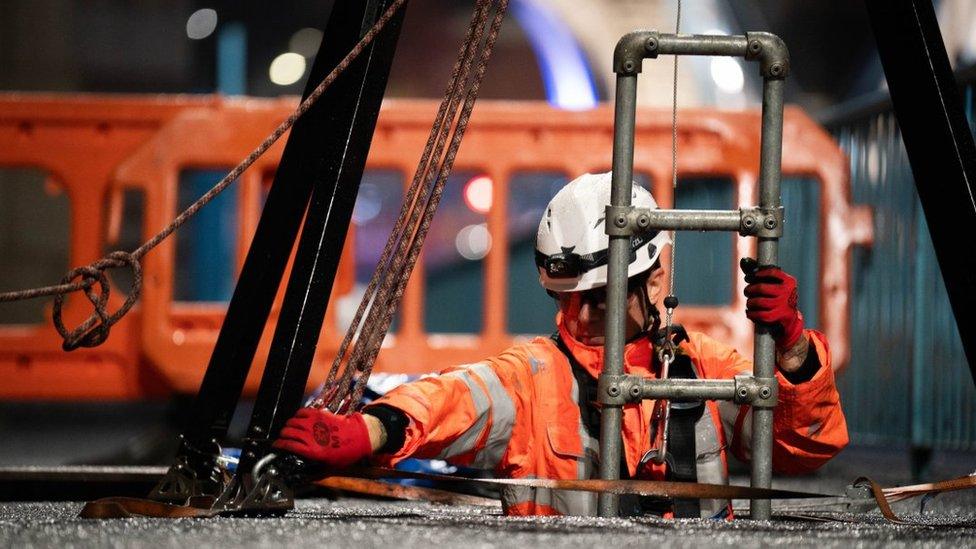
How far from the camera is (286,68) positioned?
14133 millimetres

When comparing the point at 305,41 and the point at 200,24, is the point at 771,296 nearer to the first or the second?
the point at 305,41

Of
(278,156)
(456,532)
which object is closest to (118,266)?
(456,532)

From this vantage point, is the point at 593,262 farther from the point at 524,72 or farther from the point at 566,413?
the point at 524,72

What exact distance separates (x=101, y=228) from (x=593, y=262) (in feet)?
14.1

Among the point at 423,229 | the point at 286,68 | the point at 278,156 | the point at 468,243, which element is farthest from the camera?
the point at 286,68

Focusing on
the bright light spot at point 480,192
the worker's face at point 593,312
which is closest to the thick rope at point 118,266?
the worker's face at point 593,312

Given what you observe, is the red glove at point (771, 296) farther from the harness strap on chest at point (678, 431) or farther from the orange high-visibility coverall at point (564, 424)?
the harness strap on chest at point (678, 431)

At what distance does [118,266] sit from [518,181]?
805cm

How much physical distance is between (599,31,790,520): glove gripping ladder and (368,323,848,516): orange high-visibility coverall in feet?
0.90

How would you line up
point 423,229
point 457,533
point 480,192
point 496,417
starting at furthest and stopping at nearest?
point 480,192
point 496,417
point 423,229
point 457,533

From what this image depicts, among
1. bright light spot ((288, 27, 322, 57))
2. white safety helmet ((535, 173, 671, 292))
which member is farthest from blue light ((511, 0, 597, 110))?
white safety helmet ((535, 173, 671, 292))

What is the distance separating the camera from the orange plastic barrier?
7074mm

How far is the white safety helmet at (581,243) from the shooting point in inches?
Answer: 144

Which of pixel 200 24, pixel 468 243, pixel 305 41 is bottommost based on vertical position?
pixel 468 243
